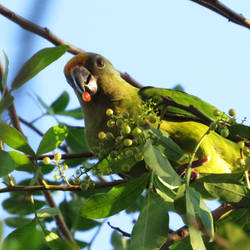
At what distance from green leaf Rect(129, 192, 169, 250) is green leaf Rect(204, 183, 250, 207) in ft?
0.58

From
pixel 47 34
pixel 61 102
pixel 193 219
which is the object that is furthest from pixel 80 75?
pixel 193 219

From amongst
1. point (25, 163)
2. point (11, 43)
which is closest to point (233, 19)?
point (25, 163)

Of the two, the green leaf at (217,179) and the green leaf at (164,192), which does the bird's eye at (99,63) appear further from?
the green leaf at (217,179)

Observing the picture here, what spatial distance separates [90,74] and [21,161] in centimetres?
158

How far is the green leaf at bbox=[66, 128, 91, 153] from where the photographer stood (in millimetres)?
3232

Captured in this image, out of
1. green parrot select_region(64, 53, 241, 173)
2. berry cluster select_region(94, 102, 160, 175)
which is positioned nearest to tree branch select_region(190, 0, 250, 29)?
green parrot select_region(64, 53, 241, 173)

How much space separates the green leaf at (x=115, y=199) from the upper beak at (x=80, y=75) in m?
1.51

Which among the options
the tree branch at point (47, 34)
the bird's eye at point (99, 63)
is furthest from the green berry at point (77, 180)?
the bird's eye at point (99, 63)

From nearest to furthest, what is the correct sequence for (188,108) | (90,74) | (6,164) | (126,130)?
(6,164), (188,108), (126,130), (90,74)

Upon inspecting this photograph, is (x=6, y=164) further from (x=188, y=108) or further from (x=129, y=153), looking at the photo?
(x=188, y=108)

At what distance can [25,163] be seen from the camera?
173 centimetres

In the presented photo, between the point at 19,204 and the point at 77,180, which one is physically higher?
the point at 77,180

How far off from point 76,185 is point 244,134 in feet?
2.36

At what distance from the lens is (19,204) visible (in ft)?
8.28
